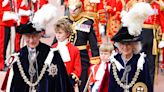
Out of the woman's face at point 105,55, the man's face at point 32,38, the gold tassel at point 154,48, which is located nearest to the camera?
the man's face at point 32,38

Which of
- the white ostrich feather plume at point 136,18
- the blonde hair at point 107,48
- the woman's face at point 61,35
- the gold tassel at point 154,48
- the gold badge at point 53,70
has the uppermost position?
the white ostrich feather plume at point 136,18

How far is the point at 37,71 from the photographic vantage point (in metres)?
5.67

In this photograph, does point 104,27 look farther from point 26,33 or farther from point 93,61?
point 26,33

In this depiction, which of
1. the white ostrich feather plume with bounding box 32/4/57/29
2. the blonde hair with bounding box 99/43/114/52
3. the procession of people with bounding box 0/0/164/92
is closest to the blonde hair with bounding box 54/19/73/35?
the procession of people with bounding box 0/0/164/92

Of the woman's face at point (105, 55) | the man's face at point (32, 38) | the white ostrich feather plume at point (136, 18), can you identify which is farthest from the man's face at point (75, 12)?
the man's face at point (32, 38)

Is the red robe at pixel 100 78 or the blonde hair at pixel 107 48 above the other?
the blonde hair at pixel 107 48

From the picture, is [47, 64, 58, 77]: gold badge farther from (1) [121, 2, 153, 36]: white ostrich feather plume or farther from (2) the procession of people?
(1) [121, 2, 153, 36]: white ostrich feather plume

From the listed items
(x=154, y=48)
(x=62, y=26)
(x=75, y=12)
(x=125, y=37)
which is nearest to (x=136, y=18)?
(x=125, y=37)

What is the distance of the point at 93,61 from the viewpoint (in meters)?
7.21

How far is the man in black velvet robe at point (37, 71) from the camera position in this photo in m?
5.65

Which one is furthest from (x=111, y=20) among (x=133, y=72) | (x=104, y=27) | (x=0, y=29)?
(x=133, y=72)

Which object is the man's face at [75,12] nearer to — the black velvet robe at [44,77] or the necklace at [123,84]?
the necklace at [123,84]

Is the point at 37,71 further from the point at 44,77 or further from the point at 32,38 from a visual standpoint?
the point at 32,38

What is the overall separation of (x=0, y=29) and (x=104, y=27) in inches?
84.9
